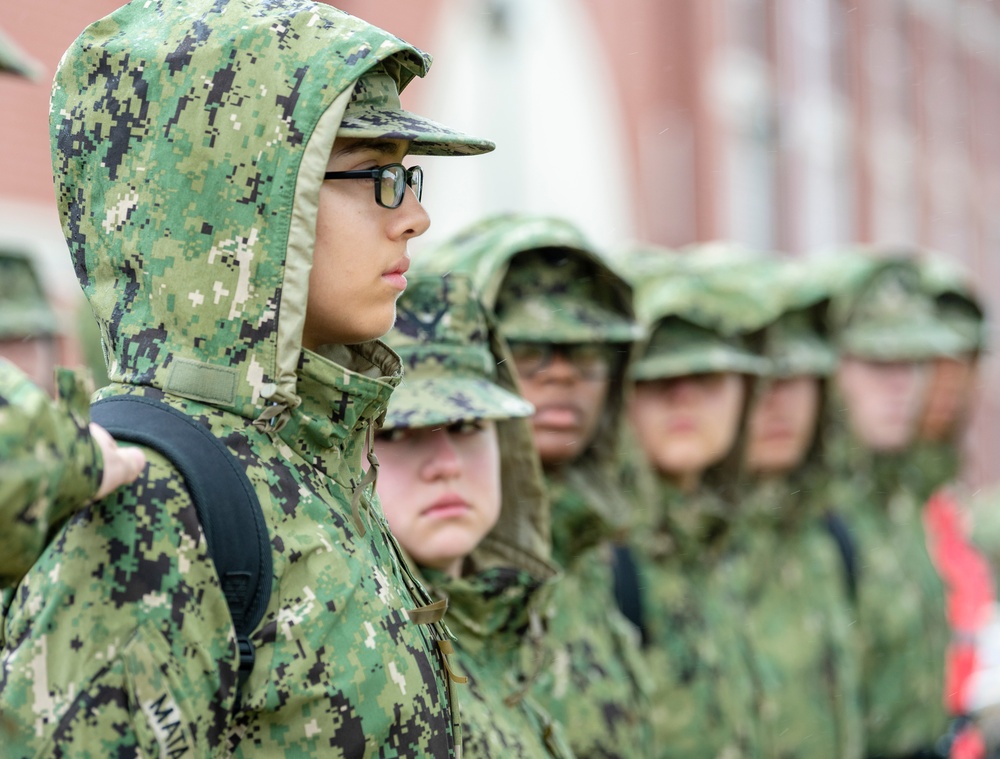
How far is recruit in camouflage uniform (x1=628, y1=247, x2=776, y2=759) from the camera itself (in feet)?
17.9

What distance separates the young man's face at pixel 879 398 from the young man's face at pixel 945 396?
0.52 m

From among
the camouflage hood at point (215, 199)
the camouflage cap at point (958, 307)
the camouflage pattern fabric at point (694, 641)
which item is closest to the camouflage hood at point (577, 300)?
the camouflage pattern fabric at point (694, 641)

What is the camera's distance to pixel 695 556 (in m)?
5.86

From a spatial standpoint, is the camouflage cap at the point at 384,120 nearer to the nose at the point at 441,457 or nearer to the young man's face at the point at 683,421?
the nose at the point at 441,457

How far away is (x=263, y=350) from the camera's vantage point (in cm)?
238

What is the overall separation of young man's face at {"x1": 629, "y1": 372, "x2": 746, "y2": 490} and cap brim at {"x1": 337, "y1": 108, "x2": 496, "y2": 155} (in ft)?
11.4

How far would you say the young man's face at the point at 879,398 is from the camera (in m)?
8.40

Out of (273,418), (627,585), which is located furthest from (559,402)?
(273,418)

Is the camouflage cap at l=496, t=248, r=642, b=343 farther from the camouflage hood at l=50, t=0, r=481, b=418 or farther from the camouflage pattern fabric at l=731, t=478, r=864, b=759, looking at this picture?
the camouflage hood at l=50, t=0, r=481, b=418

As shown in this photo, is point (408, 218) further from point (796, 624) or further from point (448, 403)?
point (796, 624)

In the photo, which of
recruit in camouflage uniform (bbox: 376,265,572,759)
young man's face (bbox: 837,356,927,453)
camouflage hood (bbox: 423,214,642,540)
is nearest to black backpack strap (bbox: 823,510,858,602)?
young man's face (bbox: 837,356,927,453)

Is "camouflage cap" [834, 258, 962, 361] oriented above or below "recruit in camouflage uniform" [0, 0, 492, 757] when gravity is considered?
below

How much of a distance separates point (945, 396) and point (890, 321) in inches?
30.4

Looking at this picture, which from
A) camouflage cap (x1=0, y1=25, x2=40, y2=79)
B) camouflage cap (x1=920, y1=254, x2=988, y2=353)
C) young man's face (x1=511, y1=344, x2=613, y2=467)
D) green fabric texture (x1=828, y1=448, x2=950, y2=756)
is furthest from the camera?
Result: camouflage cap (x1=920, y1=254, x2=988, y2=353)
